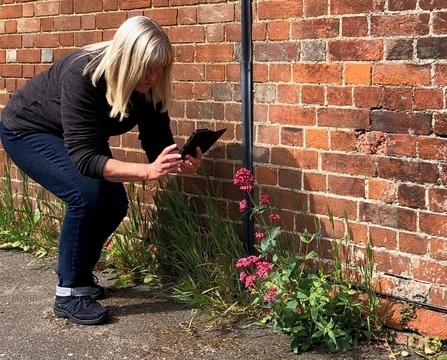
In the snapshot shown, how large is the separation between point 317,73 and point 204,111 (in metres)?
0.85

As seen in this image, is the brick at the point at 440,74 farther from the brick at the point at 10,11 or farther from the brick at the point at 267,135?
the brick at the point at 10,11

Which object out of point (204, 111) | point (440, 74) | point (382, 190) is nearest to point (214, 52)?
point (204, 111)

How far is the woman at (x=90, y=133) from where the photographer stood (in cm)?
359

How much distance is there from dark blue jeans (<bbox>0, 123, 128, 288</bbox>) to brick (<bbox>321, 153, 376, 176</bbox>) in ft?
3.58

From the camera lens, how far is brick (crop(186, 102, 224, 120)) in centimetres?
431

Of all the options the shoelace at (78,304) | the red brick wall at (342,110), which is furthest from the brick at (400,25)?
the shoelace at (78,304)

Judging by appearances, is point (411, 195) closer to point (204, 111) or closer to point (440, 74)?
point (440, 74)

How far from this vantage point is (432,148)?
3.37m

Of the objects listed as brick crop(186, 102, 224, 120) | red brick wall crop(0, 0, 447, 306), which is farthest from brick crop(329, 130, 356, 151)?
brick crop(186, 102, 224, 120)

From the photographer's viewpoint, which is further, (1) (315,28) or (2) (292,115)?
(2) (292,115)

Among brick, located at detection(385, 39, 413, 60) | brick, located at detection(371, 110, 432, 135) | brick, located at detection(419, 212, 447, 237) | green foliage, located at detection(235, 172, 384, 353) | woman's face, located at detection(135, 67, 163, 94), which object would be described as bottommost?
green foliage, located at detection(235, 172, 384, 353)

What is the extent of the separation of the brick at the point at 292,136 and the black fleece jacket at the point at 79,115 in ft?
2.01

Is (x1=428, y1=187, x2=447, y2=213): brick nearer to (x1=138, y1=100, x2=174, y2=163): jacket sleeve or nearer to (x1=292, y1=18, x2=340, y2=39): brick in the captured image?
(x1=292, y1=18, x2=340, y2=39): brick

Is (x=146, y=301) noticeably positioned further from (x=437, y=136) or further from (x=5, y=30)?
(x=5, y=30)
